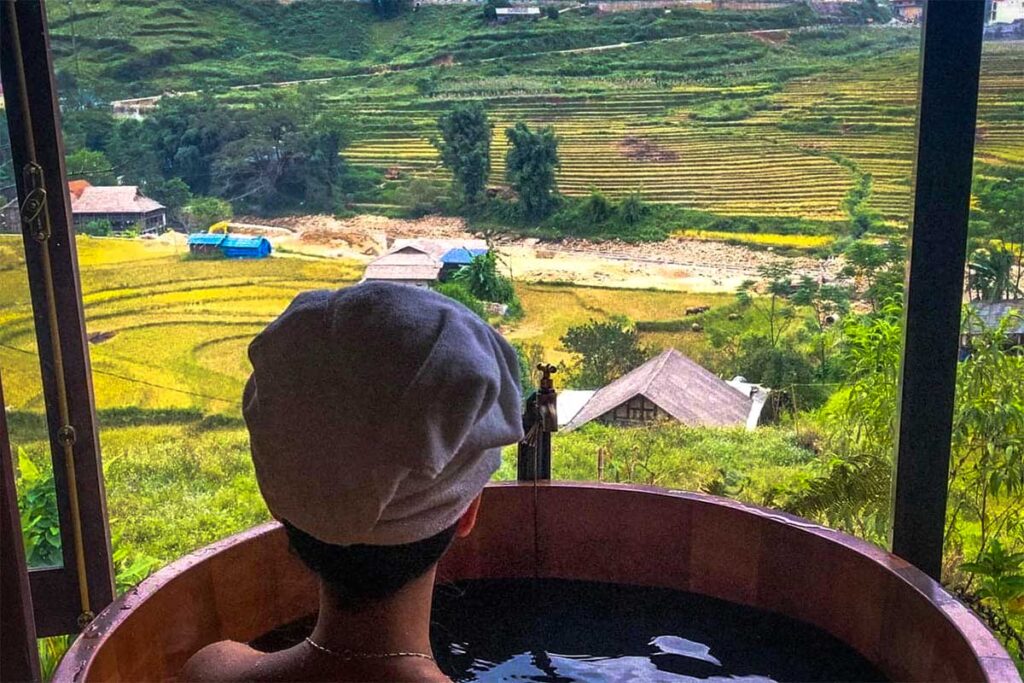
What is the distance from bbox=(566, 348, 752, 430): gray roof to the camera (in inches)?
115

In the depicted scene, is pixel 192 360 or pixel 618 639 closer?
pixel 618 639

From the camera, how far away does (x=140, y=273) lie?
9.37ft

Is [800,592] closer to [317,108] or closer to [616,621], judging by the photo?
[616,621]

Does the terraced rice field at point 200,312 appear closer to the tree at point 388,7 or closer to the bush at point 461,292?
the bush at point 461,292

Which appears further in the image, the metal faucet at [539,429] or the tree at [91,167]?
the tree at [91,167]

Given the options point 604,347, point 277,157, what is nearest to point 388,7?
point 277,157

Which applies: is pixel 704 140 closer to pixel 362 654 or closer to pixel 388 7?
pixel 388 7

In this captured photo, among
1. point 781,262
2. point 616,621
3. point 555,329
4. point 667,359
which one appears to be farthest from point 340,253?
point 616,621

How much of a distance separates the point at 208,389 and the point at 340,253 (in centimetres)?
57

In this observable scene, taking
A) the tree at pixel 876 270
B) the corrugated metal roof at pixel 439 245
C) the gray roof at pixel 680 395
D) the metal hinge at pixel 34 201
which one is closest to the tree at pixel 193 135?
the corrugated metal roof at pixel 439 245

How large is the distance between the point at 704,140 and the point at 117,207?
1.72 meters

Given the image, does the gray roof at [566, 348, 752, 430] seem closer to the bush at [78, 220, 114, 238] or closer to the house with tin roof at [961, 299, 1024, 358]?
the house with tin roof at [961, 299, 1024, 358]

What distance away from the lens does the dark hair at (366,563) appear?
3.46 ft

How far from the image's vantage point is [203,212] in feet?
9.48
